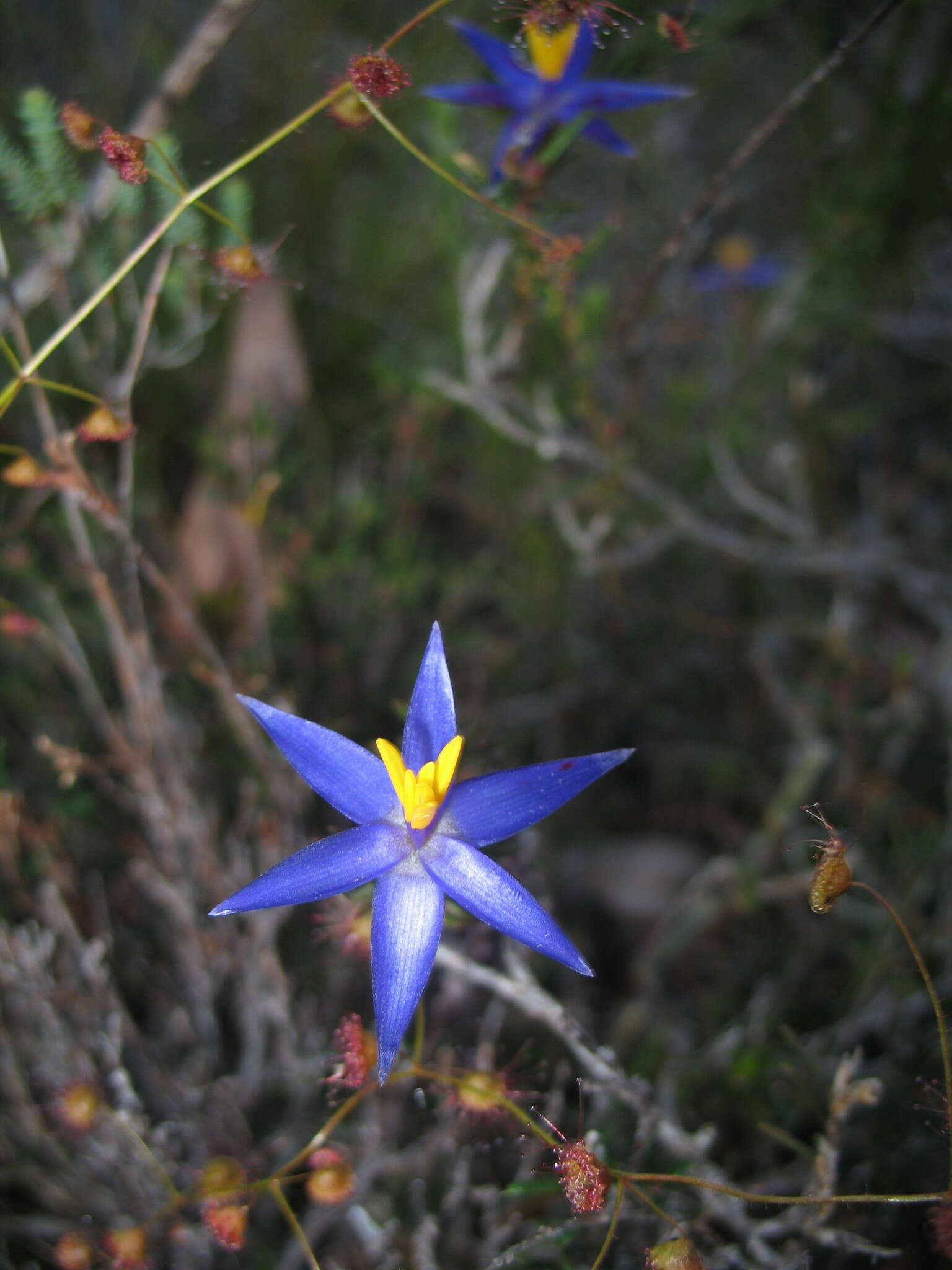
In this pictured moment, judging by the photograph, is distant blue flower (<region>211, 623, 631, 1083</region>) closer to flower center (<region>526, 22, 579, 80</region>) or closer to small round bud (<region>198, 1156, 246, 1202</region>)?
small round bud (<region>198, 1156, 246, 1202</region>)

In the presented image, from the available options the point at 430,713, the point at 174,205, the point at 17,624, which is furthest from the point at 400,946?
the point at 174,205

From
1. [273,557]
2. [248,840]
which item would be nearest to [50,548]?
[273,557]

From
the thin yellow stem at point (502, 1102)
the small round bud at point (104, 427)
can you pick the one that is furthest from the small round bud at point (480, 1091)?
the small round bud at point (104, 427)

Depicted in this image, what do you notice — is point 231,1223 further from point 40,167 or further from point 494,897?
point 40,167

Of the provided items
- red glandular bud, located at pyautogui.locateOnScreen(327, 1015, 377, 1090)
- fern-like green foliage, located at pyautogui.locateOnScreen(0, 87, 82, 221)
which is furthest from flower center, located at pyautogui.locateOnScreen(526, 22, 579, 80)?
red glandular bud, located at pyautogui.locateOnScreen(327, 1015, 377, 1090)

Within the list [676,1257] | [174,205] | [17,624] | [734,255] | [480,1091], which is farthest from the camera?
[734,255]

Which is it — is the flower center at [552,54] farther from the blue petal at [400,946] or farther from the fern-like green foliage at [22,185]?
the blue petal at [400,946]

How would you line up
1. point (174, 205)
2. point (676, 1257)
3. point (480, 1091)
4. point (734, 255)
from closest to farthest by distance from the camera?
point (676, 1257)
point (480, 1091)
point (174, 205)
point (734, 255)
